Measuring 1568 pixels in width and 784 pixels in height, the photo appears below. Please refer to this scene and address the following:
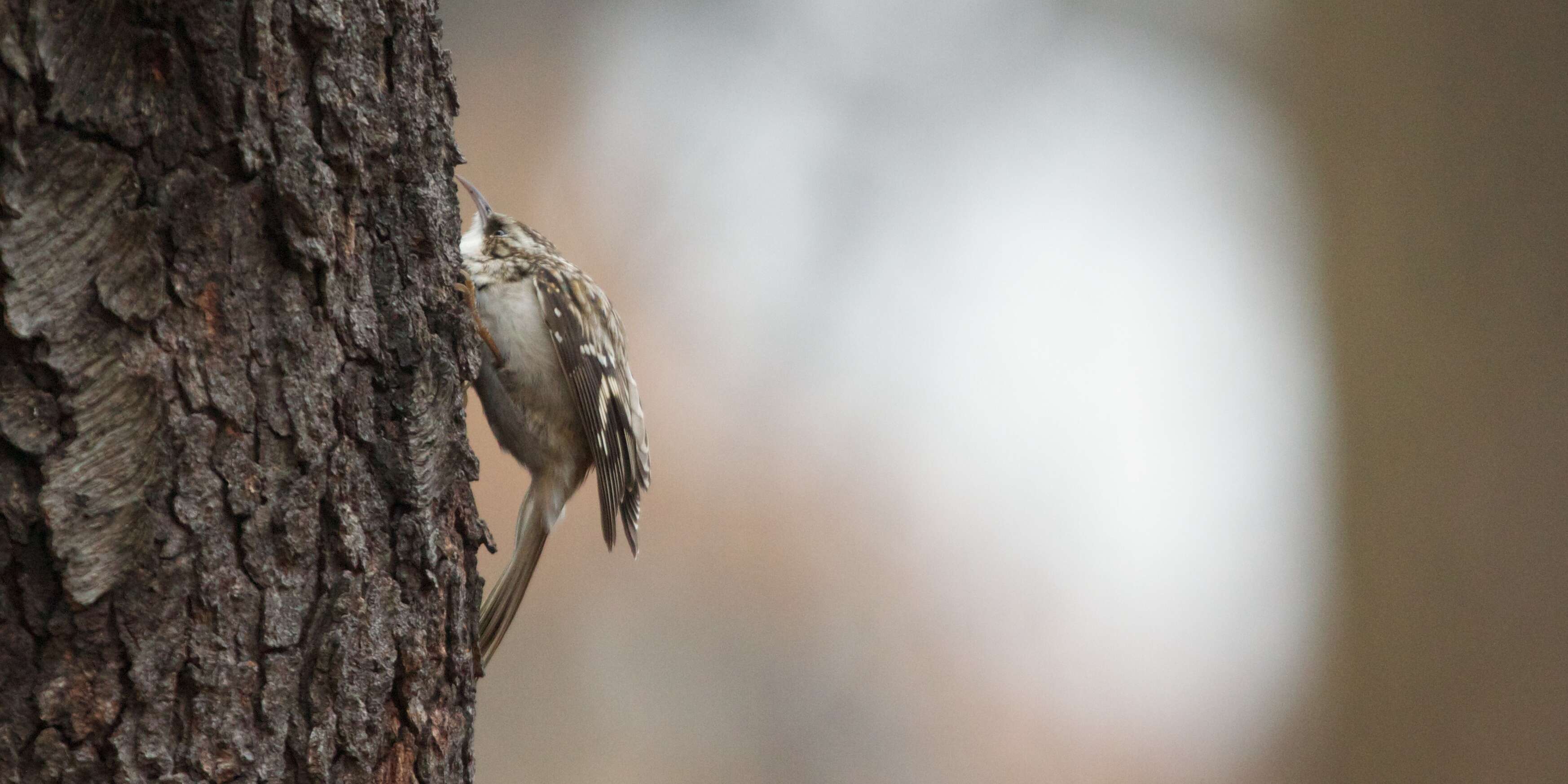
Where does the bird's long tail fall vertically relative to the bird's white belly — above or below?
below

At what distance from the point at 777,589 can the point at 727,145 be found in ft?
4.21

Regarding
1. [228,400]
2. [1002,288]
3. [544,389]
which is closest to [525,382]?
[544,389]

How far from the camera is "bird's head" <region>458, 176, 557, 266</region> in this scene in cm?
153

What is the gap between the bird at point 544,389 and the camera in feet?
4.71

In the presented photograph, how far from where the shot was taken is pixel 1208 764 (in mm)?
2975

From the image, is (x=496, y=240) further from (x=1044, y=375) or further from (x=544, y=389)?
(x=1044, y=375)

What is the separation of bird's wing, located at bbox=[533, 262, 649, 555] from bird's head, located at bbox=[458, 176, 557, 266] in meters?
0.06

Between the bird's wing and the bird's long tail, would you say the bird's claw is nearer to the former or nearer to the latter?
the bird's wing

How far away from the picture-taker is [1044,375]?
2838 mm

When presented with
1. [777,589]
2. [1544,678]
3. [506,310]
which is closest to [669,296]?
[777,589]

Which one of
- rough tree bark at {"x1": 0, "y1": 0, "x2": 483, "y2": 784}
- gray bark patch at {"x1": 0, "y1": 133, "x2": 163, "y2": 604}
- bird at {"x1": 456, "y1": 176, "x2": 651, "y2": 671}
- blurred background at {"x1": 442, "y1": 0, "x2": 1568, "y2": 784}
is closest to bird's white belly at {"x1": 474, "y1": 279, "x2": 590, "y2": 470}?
bird at {"x1": 456, "y1": 176, "x2": 651, "y2": 671}

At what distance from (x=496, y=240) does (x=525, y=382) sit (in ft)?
0.87

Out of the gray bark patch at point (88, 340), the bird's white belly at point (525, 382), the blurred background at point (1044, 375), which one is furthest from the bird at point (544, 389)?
the blurred background at point (1044, 375)

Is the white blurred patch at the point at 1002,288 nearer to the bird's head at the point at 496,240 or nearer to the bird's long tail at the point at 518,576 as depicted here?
the bird's head at the point at 496,240
